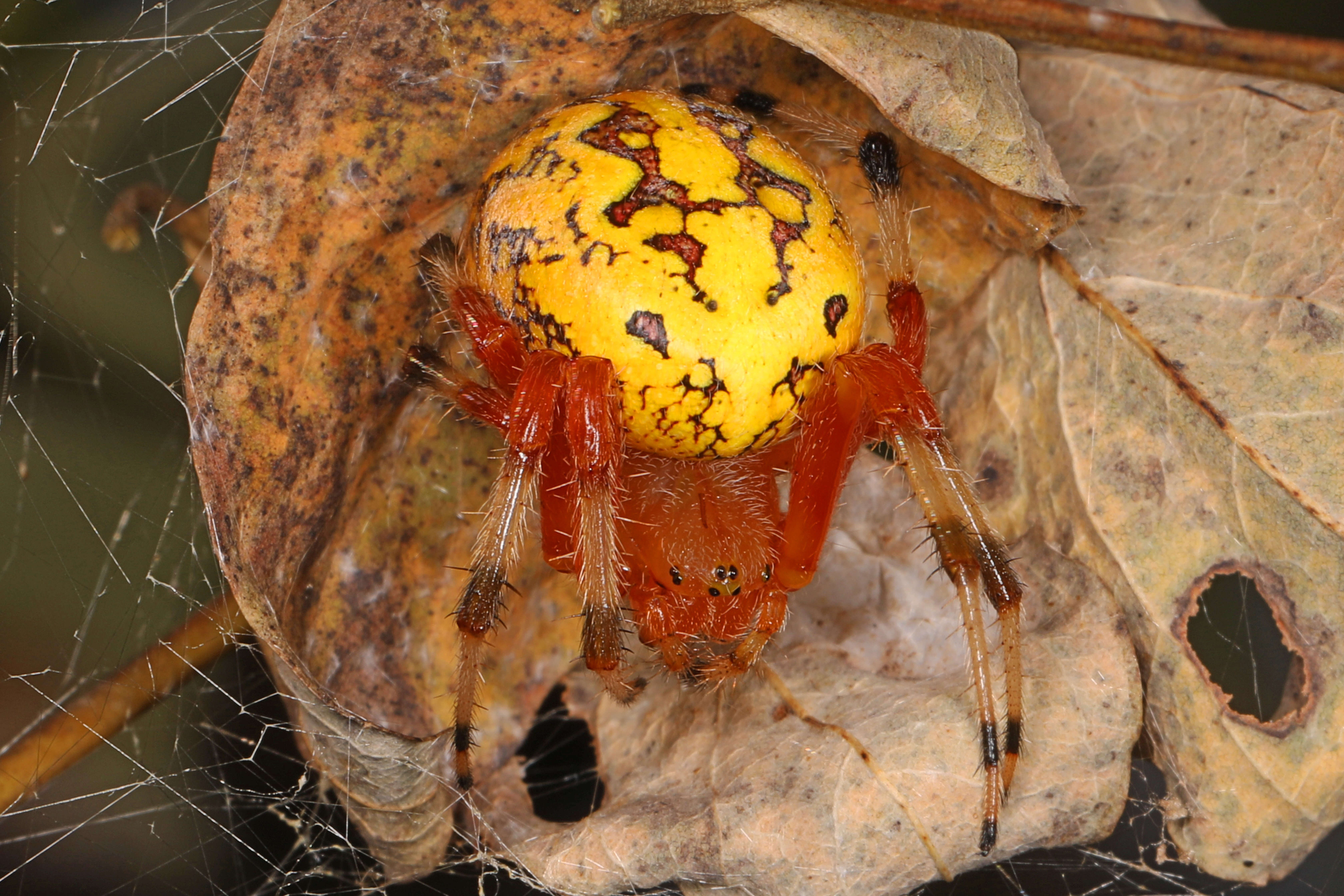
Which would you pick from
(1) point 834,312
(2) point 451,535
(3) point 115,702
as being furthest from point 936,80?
(3) point 115,702

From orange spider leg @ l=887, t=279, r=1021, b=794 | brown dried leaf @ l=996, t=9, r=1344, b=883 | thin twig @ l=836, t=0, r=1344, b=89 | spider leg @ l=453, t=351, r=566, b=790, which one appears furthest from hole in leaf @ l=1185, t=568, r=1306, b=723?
spider leg @ l=453, t=351, r=566, b=790

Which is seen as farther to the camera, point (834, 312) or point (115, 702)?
point (115, 702)

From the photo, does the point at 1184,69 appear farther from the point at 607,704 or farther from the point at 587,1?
the point at 607,704

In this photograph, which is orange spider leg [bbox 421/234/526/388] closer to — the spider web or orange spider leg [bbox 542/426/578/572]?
orange spider leg [bbox 542/426/578/572]

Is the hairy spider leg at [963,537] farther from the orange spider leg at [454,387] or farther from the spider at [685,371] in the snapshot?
the orange spider leg at [454,387]

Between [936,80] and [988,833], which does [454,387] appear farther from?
[988,833]

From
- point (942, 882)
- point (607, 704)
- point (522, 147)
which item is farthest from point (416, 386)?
point (942, 882)
